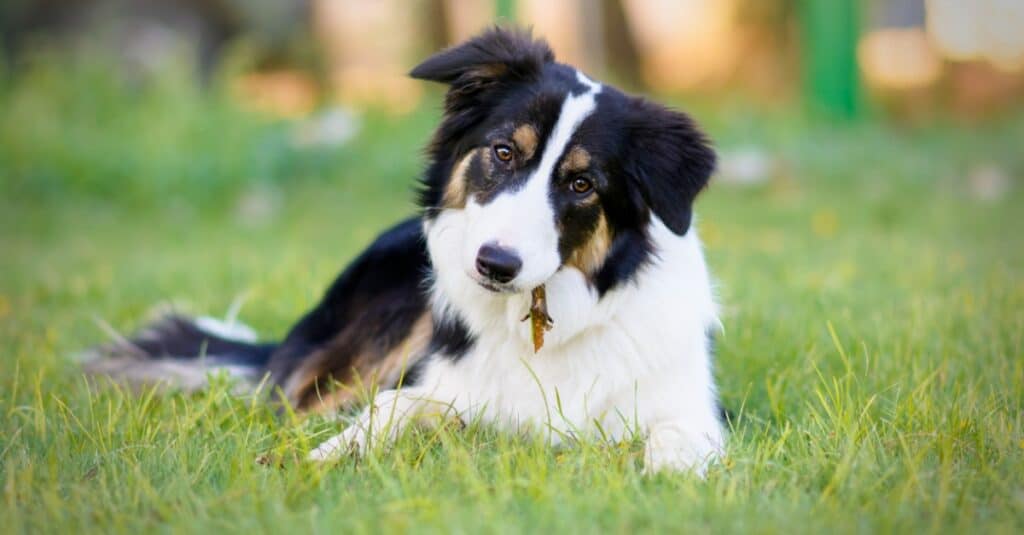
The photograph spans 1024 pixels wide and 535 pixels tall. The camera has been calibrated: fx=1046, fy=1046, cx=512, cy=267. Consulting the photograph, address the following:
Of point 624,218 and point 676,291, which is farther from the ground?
point 624,218

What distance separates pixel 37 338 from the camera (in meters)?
4.79

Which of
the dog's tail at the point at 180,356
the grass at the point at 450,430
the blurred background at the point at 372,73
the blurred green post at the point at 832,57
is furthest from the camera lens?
the blurred green post at the point at 832,57

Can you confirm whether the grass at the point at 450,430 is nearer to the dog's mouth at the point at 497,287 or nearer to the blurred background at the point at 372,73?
the blurred background at the point at 372,73

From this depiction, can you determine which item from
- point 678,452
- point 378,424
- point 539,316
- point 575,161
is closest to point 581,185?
point 575,161

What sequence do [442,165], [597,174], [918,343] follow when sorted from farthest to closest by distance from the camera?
[918,343] → [442,165] → [597,174]

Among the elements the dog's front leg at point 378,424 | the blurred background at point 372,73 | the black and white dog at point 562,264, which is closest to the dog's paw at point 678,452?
the black and white dog at point 562,264

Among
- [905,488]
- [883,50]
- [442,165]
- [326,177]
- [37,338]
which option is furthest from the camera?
[883,50]

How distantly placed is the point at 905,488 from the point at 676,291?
37.8 inches

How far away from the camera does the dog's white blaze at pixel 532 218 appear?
113 inches

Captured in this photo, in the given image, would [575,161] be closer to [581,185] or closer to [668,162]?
[581,185]

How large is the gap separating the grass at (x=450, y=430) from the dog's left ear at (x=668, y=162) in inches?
A: 27.5

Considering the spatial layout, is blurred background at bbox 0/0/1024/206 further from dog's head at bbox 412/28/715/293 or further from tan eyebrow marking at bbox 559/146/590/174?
tan eyebrow marking at bbox 559/146/590/174

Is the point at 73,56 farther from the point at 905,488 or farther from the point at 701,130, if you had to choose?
the point at 905,488

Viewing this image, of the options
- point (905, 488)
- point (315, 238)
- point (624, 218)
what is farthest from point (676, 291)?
point (315, 238)
